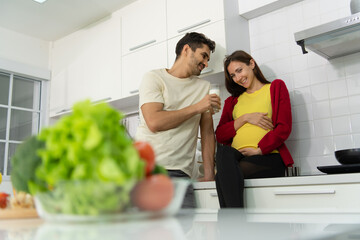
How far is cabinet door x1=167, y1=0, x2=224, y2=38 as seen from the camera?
248 cm

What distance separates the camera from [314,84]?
233 cm

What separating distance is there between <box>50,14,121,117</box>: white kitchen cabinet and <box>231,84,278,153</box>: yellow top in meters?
1.15

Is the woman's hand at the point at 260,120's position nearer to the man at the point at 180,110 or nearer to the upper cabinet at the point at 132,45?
the man at the point at 180,110

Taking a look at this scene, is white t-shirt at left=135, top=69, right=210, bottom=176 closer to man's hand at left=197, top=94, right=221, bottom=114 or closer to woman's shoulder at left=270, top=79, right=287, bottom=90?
man's hand at left=197, top=94, right=221, bottom=114

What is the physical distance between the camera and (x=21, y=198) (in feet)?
2.19

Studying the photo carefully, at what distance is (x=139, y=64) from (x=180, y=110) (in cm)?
110

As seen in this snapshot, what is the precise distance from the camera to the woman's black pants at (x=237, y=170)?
1829 millimetres

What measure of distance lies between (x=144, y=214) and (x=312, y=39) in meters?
1.81

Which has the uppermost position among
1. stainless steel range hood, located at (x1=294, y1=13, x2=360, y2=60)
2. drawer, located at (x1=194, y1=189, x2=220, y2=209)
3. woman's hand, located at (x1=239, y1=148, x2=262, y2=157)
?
stainless steel range hood, located at (x1=294, y1=13, x2=360, y2=60)

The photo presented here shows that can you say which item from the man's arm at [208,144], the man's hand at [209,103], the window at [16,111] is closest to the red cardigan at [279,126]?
the man's arm at [208,144]

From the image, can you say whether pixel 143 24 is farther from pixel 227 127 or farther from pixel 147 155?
pixel 147 155

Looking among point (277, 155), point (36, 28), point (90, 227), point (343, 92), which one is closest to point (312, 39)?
point (343, 92)

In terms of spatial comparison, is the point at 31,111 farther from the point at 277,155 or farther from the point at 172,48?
the point at 277,155

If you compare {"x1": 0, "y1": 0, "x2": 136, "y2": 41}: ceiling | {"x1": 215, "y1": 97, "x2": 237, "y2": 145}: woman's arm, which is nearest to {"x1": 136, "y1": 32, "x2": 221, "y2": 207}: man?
{"x1": 215, "y1": 97, "x2": 237, "y2": 145}: woman's arm
